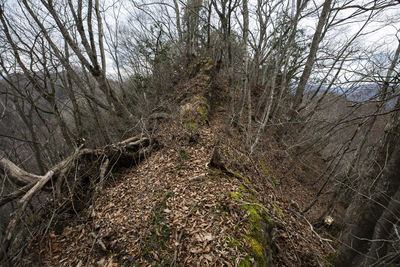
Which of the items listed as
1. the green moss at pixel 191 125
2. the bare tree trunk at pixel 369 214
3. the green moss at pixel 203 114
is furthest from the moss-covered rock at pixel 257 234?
the green moss at pixel 203 114

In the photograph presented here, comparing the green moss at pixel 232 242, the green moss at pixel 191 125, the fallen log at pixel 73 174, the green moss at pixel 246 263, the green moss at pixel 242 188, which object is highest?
the green moss at pixel 191 125

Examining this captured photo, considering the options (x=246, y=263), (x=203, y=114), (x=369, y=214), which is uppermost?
(x=203, y=114)

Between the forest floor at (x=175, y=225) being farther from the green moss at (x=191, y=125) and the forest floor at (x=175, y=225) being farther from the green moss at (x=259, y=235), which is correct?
the green moss at (x=191, y=125)

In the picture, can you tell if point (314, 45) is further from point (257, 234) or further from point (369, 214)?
point (257, 234)

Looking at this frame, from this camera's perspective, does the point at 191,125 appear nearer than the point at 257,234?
No

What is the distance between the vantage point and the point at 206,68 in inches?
363

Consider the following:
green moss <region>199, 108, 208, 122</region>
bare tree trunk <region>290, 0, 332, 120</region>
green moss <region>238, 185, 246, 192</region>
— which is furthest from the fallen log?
bare tree trunk <region>290, 0, 332, 120</region>

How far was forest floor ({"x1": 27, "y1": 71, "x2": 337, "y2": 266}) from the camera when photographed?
2156 mm

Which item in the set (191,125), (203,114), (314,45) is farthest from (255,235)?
(314,45)

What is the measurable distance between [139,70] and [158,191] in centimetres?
1042

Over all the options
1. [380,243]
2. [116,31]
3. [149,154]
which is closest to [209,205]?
[380,243]

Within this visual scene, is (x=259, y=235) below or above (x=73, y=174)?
below

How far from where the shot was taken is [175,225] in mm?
2422

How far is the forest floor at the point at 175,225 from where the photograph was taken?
2.16 meters
